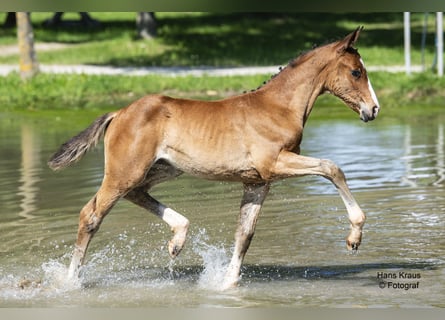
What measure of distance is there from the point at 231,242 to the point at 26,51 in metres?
15.3

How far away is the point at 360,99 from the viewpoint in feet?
29.1

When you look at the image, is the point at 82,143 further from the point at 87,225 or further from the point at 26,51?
the point at 26,51

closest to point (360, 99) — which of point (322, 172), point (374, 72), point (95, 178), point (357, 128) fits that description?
point (322, 172)

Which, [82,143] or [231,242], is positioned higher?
[82,143]

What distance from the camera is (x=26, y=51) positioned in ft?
82.0

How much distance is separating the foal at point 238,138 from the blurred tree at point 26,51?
1583 cm

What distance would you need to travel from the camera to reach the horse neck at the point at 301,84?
8867 millimetres

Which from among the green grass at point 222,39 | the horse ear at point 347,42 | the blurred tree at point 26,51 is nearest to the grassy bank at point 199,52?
the green grass at point 222,39

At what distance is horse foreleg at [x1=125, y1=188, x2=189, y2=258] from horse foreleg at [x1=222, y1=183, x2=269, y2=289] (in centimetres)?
44

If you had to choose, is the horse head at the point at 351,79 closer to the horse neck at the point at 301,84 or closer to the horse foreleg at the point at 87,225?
the horse neck at the point at 301,84

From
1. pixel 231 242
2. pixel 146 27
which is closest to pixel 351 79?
pixel 231 242

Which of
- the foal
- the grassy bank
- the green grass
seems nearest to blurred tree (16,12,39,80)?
the grassy bank

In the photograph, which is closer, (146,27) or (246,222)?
(246,222)

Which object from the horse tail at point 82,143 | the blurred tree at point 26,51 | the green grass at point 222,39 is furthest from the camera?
the green grass at point 222,39
